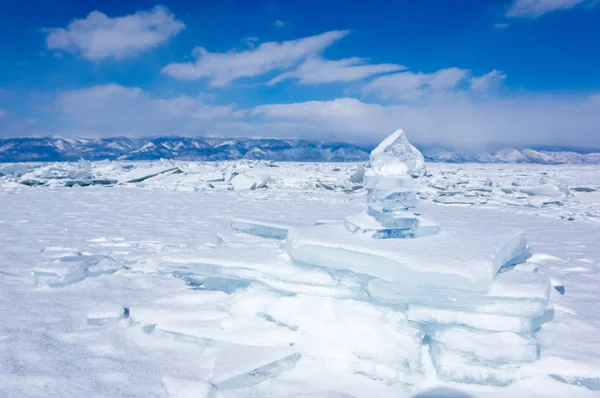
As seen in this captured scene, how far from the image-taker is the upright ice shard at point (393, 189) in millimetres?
2768

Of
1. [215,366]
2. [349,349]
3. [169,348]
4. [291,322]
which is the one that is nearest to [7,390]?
[169,348]

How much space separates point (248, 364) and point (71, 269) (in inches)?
86.5

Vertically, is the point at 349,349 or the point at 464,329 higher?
the point at 464,329

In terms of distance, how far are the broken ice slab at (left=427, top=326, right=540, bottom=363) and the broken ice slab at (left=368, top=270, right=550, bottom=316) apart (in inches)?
4.5

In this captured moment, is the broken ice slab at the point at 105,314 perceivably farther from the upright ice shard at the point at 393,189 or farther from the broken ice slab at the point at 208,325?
the upright ice shard at the point at 393,189

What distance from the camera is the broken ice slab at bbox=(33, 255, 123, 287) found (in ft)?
10.7

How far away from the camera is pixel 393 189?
2754 millimetres


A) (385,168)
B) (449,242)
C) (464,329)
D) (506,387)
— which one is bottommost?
(506,387)

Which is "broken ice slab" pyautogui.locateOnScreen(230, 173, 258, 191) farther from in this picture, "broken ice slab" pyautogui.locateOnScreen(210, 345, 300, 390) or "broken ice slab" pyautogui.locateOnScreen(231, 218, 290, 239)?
"broken ice slab" pyautogui.locateOnScreen(210, 345, 300, 390)

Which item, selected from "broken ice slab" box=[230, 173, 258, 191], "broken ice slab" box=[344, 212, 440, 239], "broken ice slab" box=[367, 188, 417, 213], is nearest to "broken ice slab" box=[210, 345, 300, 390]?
"broken ice slab" box=[344, 212, 440, 239]

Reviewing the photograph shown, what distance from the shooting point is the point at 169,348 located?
2262 mm

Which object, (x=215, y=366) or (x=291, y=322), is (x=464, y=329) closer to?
(x=291, y=322)

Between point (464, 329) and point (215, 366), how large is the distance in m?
1.29

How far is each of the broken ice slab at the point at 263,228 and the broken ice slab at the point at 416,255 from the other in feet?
3.32
